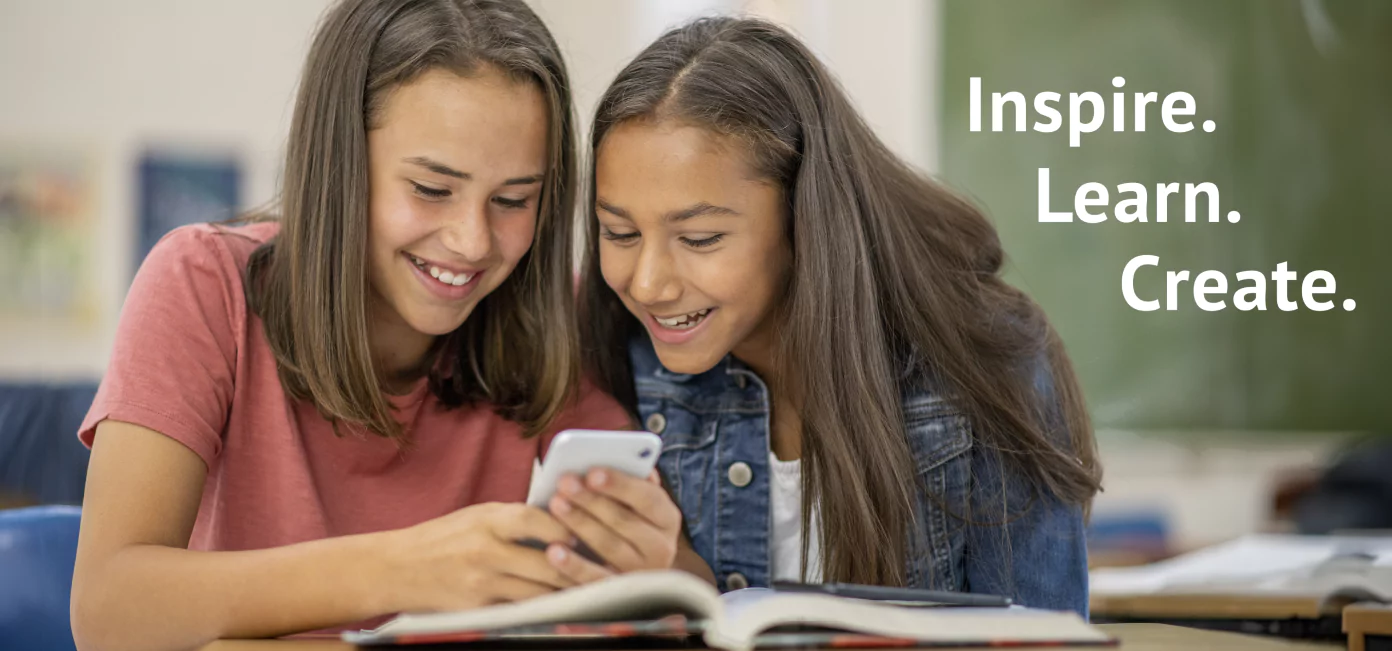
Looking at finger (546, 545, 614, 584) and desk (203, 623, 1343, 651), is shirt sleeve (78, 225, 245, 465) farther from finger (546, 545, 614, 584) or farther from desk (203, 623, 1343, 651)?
finger (546, 545, 614, 584)

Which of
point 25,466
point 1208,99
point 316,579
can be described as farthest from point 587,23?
point 316,579

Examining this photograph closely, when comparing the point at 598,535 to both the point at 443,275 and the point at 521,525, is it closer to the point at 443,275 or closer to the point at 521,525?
the point at 521,525

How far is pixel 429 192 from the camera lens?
53.0 inches

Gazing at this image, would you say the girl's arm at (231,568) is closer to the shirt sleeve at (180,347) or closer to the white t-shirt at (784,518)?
the shirt sleeve at (180,347)

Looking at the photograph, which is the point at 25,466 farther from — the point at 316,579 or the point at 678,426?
the point at 316,579

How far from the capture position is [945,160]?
3.77m

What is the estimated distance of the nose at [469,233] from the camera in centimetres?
133

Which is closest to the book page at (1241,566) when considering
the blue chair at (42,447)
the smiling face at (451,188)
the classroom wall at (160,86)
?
the smiling face at (451,188)

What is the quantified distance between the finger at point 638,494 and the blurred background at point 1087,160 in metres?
2.77

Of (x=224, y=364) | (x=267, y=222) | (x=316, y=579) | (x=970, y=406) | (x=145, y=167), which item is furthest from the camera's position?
(x=145, y=167)

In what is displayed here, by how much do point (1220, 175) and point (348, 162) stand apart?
10.1 ft

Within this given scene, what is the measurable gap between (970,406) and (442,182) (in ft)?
2.00

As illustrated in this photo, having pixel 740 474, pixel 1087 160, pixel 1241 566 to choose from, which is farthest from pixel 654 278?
pixel 1087 160

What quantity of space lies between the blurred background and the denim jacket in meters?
2.32
